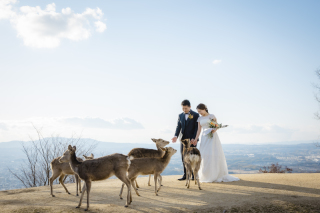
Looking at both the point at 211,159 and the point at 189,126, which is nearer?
the point at 211,159

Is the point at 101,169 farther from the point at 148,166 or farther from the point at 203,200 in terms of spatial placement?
the point at 203,200

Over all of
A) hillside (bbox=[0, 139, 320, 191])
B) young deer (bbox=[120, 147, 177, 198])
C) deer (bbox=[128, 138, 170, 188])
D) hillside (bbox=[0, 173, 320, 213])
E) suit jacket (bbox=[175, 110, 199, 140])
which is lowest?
hillside (bbox=[0, 139, 320, 191])

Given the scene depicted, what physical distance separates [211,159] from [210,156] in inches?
5.9

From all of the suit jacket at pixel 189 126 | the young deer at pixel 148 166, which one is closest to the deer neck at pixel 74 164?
the young deer at pixel 148 166

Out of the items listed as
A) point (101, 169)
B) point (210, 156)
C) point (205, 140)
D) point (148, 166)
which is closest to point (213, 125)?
point (205, 140)

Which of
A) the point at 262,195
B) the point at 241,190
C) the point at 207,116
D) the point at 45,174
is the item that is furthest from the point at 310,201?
the point at 45,174

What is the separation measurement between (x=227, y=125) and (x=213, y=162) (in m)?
1.82

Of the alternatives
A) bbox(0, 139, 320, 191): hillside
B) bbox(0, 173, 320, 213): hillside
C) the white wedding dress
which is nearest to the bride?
the white wedding dress

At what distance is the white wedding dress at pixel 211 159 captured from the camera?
10258 millimetres

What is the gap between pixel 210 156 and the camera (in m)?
10.4

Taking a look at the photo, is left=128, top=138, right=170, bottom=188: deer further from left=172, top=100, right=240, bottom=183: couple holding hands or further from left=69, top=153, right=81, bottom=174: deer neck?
left=69, top=153, right=81, bottom=174: deer neck

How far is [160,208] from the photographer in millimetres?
6258

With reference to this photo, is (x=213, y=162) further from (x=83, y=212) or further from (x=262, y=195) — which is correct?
(x=83, y=212)

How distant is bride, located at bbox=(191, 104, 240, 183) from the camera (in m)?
10.3
